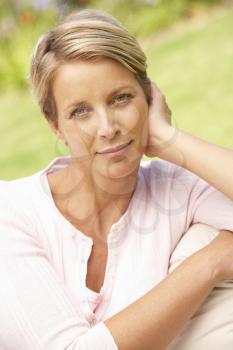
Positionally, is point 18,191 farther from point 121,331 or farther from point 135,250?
point 121,331

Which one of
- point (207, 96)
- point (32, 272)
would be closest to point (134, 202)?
point (32, 272)

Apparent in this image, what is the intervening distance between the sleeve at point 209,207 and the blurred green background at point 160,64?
347 centimetres

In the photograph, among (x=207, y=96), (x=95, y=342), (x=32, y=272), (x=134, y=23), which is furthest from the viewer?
(x=134, y=23)

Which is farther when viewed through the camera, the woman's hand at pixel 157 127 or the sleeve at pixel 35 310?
the woman's hand at pixel 157 127

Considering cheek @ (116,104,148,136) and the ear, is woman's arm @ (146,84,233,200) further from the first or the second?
the ear

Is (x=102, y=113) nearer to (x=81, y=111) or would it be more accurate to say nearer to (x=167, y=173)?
(x=81, y=111)

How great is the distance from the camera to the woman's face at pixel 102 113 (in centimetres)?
183

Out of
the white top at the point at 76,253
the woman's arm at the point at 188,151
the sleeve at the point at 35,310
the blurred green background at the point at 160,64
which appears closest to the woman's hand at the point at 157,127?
the woman's arm at the point at 188,151

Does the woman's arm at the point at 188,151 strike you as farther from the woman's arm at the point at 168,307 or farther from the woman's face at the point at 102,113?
the woman's arm at the point at 168,307

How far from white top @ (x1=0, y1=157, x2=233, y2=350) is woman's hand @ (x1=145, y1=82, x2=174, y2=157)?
130 mm

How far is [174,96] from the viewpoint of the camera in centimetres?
696

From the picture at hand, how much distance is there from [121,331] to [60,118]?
0.68m

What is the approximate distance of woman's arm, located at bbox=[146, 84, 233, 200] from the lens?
75.4 inches

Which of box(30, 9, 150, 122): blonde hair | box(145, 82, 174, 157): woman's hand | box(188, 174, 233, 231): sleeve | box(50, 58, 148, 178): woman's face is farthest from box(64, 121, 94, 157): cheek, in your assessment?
box(188, 174, 233, 231): sleeve
